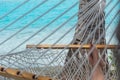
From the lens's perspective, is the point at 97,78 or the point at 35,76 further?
the point at 97,78

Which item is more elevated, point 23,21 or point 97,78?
point 23,21

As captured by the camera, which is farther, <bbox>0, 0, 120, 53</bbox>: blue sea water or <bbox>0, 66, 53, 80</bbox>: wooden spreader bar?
<bbox>0, 0, 120, 53</bbox>: blue sea water

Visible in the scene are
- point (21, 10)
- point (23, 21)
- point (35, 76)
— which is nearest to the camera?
point (35, 76)

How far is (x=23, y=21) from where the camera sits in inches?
315

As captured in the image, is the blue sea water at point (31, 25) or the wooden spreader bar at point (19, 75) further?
the blue sea water at point (31, 25)

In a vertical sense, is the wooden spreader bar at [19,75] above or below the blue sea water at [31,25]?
below

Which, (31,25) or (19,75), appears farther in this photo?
(31,25)

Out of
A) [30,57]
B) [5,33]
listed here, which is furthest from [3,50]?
[30,57]

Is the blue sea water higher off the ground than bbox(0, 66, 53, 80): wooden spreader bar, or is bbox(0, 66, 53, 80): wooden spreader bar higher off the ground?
the blue sea water

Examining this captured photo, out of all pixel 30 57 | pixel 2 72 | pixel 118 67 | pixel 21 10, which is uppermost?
pixel 21 10

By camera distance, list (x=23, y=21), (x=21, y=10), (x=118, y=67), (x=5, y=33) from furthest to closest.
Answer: (x=21, y=10)
(x=23, y=21)
(x=5, y=33)
(x=118, y=67)

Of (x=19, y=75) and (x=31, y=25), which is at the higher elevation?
(x=31, y=25)

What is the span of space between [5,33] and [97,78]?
6158 mm

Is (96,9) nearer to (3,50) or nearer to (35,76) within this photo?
(35,76)
